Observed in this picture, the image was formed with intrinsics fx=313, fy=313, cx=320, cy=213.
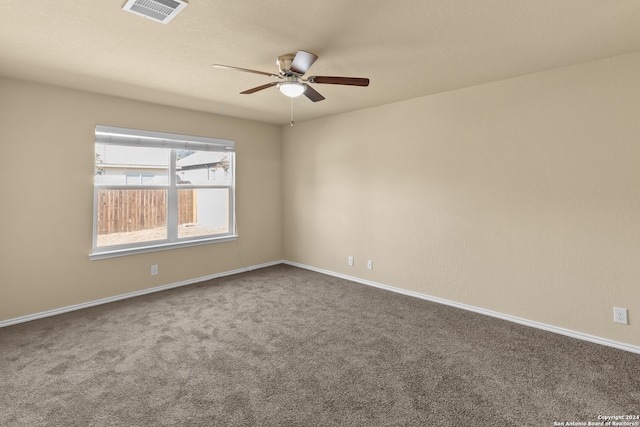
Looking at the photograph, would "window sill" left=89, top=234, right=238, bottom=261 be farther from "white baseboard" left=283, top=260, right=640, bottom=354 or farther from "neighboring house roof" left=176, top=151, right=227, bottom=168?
"white baseboard" left=283, top=260, right=640, bottom=354

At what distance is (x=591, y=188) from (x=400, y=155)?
196 cm

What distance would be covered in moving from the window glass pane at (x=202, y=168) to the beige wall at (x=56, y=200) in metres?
0.39

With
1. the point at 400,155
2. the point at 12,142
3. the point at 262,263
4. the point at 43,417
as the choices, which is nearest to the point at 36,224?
the point at 12,142

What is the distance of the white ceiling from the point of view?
1982mm

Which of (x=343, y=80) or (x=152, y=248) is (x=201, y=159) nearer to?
(x=152, y=248)

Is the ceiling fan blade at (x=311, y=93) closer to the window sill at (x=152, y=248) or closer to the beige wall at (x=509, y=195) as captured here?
the beige wall at (x=509, y=195)

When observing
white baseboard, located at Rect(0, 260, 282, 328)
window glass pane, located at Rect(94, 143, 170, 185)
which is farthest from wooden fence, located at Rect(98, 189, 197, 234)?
white baseboard, located at Rect(0, 260, 282, 328)

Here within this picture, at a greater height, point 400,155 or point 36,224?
point 400,155

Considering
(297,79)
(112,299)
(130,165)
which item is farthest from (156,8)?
(112,299)

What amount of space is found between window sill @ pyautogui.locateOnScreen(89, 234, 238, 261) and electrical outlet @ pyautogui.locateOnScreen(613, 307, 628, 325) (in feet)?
15.0

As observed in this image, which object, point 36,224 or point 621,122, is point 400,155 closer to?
point 621,122

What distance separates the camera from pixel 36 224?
3.32 metres

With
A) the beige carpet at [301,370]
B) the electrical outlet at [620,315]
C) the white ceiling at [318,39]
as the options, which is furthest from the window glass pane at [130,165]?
the electrical outlet at [620,315]

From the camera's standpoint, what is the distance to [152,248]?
163 inches
